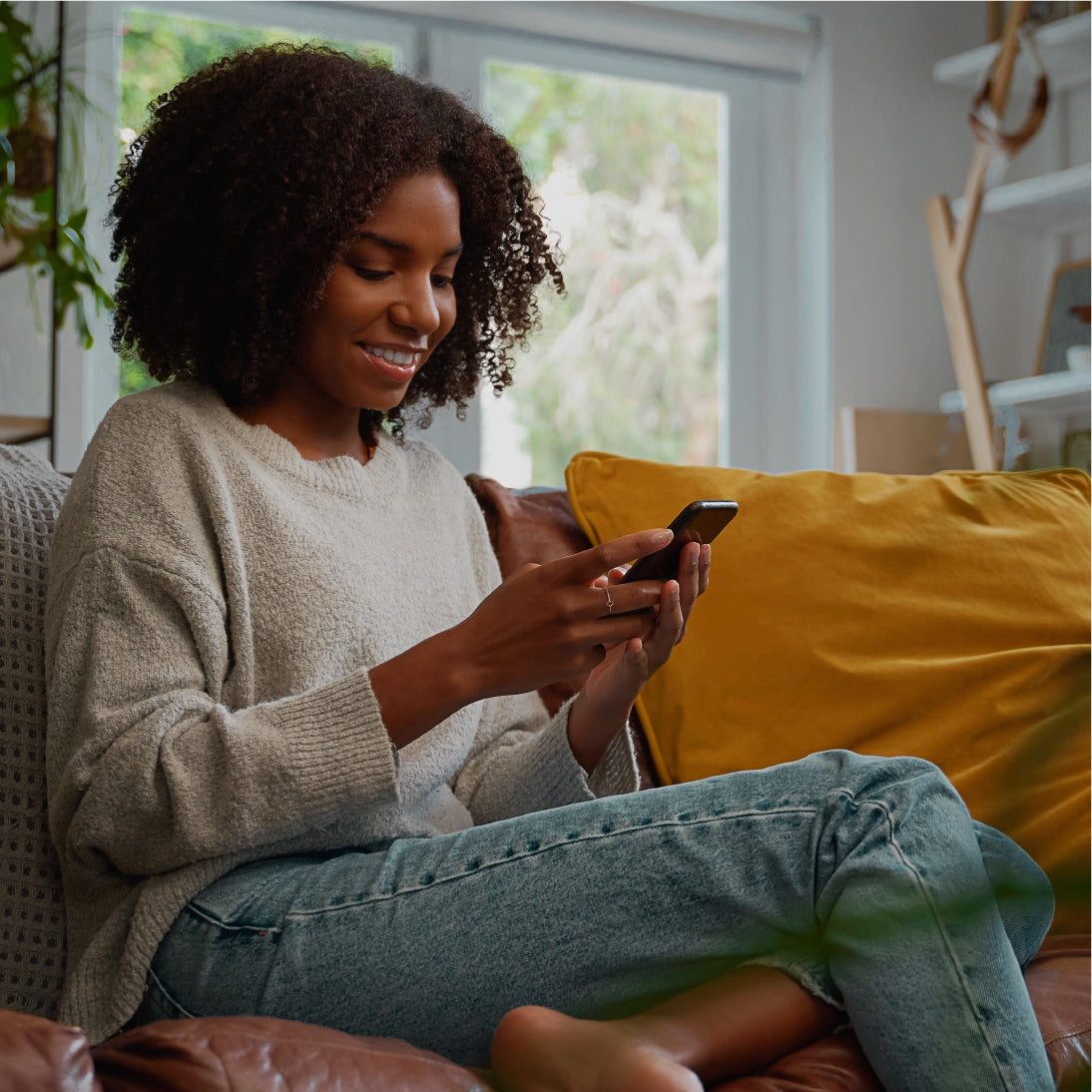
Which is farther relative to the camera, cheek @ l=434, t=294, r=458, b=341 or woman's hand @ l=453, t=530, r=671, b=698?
cheek @ l=434, t=294, r=458, b=341

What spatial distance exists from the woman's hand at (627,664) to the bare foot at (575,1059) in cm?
34

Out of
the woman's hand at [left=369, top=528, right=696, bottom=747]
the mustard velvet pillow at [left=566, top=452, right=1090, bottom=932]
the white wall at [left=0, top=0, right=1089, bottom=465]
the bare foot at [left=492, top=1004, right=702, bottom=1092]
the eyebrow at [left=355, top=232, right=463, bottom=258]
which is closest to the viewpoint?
the bare foot at [left=492, top=1004, right=702, bottom=1092]

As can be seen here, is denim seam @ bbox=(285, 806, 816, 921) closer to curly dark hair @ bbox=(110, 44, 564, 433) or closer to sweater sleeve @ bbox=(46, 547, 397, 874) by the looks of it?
sweater sleeve @ bbox=(46, 547, 397, 874)

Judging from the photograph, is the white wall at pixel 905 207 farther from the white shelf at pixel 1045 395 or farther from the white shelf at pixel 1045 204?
the white shelf at pixel 1045 395

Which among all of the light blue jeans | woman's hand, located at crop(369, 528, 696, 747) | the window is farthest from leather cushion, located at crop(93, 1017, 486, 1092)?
the window

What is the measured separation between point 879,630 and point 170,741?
0.82 metres

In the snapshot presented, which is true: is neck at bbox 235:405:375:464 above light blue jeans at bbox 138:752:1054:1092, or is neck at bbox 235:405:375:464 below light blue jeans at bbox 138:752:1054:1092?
above

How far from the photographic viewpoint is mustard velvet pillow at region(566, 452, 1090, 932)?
1.41m

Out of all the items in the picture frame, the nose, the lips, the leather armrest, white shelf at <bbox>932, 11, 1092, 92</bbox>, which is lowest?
the leather armrest

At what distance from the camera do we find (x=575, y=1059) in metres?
0.77

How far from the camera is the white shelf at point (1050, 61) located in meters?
2.47

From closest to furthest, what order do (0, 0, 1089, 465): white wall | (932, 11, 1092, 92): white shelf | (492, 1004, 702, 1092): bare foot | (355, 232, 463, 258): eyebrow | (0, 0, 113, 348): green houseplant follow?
(492, 1004, 702, 1092): bare foot < (355, 232, 463, 258): eyebrow < (0, 0, 113, 348): green houseplant < (932, 11, 1092, 92): white shelf < (0, 0, 1089, 465): white wall

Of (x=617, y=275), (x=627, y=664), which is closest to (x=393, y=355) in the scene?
(x=627, y=664)

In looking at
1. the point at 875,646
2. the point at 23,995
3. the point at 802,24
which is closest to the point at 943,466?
the point at 802,24
